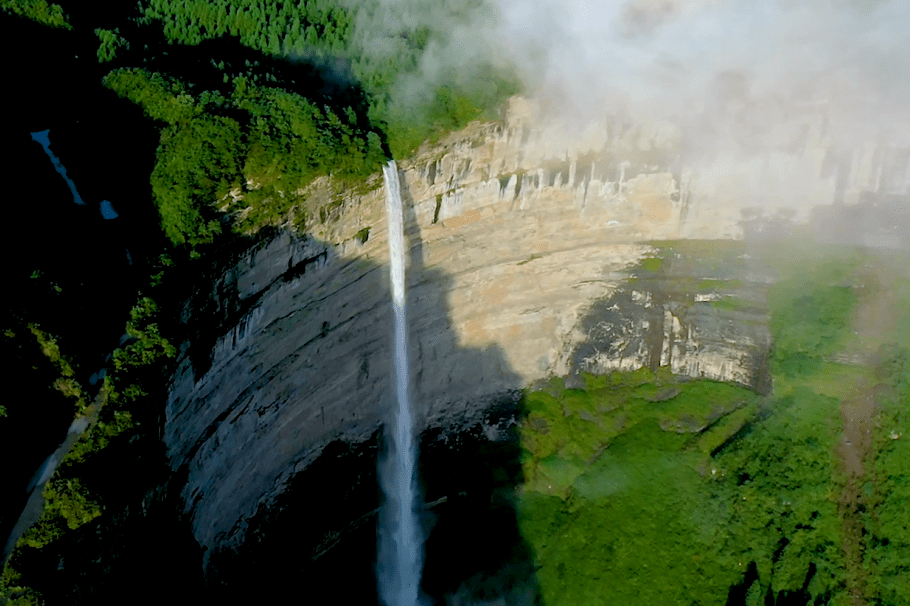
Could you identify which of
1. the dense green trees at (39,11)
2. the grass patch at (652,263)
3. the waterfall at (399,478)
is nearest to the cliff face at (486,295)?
the grass patch at (652,263)

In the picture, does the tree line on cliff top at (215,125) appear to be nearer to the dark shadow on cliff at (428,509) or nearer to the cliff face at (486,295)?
the cliff face at (486,295)

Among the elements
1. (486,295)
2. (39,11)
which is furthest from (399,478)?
(39,11)

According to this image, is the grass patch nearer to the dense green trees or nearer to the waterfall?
the waterfall

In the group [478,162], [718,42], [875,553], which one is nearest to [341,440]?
[478,162]

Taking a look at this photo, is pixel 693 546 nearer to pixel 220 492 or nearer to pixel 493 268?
pixel 493 268

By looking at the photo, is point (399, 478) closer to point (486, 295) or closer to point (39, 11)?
point (486, 295)

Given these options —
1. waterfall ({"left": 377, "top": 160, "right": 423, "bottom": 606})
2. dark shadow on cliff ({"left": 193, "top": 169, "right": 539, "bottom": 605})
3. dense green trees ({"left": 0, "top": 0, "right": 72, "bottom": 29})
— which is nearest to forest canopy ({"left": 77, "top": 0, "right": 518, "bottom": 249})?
dense green trees ({"left": 0, "top": 0, "right": 72, "bottom": 29})
